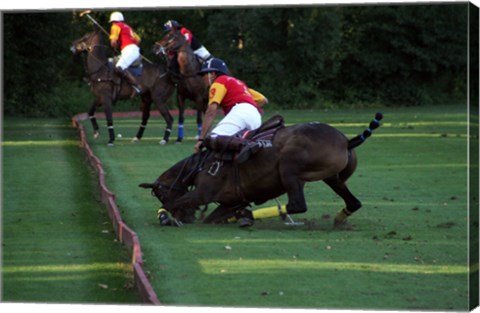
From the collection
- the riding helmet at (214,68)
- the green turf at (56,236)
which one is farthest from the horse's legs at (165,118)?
the riding helmet at (214,68)

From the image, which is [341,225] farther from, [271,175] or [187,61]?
[187,61]

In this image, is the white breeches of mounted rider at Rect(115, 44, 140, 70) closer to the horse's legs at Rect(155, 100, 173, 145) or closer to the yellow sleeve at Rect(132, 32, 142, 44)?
the yellow sleeve at Rect(132, 32, 142, 44)

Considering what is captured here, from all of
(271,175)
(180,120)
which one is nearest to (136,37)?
(180,120)

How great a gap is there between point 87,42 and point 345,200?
34.0ft

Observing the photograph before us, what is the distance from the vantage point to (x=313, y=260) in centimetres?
1347

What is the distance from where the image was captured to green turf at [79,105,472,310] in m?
12.0

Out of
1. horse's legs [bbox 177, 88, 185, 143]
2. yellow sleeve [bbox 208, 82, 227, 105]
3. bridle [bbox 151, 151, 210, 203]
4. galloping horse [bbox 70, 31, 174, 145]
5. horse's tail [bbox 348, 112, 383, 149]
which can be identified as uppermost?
yellow sleeve [bbox 208, 82, 227, 105]

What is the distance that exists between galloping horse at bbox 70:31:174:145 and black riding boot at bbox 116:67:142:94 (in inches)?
4.4

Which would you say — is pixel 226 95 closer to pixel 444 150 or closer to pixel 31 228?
pixel 31 228

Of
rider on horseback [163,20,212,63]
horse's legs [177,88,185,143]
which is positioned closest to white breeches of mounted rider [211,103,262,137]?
rider on horseback [163,20,212,63]

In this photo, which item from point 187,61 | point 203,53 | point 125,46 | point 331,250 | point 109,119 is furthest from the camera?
point 109,119

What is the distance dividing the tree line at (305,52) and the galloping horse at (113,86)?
A: 9.91 feet

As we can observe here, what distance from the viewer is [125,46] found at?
24734 millimetres

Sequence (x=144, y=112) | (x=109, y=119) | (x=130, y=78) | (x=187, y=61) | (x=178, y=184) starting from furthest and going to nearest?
(x=144, y=112)
(x=130, y=78)
(x=109, y=119)
(x=187, y=61)
(x=178, y=184)
